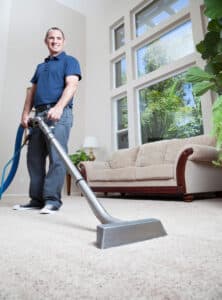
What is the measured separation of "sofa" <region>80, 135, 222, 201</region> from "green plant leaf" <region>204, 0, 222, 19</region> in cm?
130

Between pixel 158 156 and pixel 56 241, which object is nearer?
pixel 56 241

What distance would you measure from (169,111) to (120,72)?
1681 mm

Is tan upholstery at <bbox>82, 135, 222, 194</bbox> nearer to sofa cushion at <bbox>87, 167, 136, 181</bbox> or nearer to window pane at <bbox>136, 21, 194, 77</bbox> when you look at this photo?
sofa cushion at <bbox>87, 167, 136, 181</bbox>

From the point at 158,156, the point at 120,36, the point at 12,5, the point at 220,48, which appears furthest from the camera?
the point at 120,36

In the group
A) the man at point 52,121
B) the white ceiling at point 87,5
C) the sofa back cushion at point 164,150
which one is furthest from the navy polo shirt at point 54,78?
the white ceiling at point 87,5

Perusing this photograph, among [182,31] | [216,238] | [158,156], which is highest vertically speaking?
[182,31]

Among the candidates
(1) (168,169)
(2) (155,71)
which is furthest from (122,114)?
(1) (168,169)

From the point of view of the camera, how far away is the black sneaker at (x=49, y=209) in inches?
55.6

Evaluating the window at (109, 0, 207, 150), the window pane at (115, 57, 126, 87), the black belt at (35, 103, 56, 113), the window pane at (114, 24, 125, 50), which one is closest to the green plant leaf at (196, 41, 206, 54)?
the black belt at (35, 103, 56, 113)

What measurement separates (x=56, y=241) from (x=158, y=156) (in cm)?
271

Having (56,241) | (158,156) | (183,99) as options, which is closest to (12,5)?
(183,99)

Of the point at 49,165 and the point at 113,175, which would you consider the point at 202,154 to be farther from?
the point at 49,165

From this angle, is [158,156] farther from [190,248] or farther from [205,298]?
[205,298]

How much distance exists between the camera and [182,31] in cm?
389
